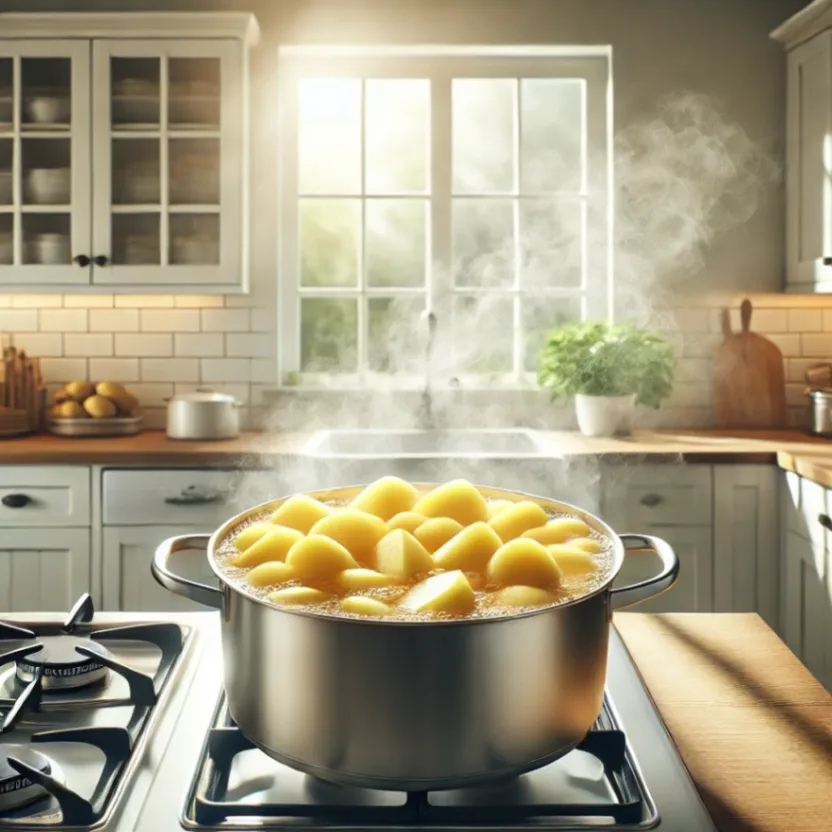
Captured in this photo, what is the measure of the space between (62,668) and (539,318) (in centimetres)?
285

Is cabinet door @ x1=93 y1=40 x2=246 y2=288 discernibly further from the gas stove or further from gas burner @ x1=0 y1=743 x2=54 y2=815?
gas burner @ x1=0 y1=743 x2=54 y2=815

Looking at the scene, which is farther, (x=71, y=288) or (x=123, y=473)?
(x=71, y=288)

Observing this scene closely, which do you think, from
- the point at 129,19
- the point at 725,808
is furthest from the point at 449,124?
the point at 725,808

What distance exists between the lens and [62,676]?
2.74 ft

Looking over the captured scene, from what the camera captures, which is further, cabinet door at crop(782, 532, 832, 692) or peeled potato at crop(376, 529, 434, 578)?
cabinet door at crop(782, 532, 832, 692)

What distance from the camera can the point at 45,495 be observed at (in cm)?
267

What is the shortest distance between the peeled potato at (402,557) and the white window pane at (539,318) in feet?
9.25

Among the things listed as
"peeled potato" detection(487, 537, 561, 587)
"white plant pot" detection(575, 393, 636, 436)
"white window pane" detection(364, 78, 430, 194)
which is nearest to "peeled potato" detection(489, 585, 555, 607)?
"peeled potato" detection(487, 537, 561, 587)

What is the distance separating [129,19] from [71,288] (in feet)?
2.95

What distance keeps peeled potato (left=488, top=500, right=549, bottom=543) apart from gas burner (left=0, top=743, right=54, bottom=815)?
0.40m

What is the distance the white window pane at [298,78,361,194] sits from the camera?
3.47 m

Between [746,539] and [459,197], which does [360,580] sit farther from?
[459,197]

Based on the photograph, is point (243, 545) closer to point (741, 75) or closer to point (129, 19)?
point (129, 19)

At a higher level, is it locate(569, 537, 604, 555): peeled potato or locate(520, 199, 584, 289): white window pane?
locate(520, 199, 584, 289): white window pane
